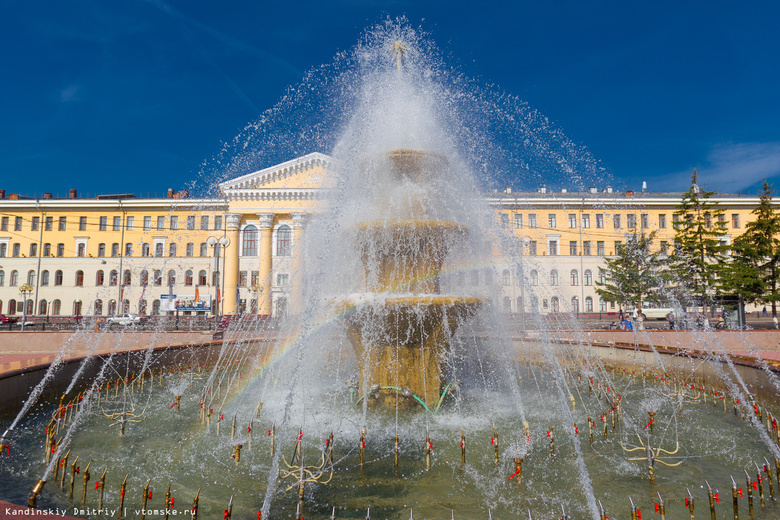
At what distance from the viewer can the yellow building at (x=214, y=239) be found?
43.6 meters

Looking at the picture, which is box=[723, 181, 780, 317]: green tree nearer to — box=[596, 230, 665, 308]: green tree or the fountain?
box=[596, 230, 665, 308]: green tree

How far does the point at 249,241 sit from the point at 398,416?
132 ft

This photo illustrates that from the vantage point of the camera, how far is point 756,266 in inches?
1019

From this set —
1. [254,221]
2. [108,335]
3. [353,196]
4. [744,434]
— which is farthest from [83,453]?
[254,221]

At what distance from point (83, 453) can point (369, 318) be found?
161 inches

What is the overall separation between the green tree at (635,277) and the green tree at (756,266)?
16.9 ft

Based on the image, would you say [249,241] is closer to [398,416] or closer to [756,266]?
[756,266]

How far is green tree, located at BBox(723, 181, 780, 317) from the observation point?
80.8ft

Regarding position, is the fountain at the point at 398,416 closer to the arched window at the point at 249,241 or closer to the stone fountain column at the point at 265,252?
the stone fountain column at the point at 265,252

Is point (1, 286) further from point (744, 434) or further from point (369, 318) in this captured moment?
point (744, 434)

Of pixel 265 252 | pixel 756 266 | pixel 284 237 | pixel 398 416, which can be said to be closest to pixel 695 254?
pixel 756 266

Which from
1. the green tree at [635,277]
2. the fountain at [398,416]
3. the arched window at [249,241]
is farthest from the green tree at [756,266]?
the arched window at [249,241]

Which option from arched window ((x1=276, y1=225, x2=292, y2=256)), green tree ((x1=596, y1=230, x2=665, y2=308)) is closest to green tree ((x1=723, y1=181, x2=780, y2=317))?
green tree ((x1=596, y1=230, x2=665, y2=308))

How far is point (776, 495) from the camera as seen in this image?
4.71m
